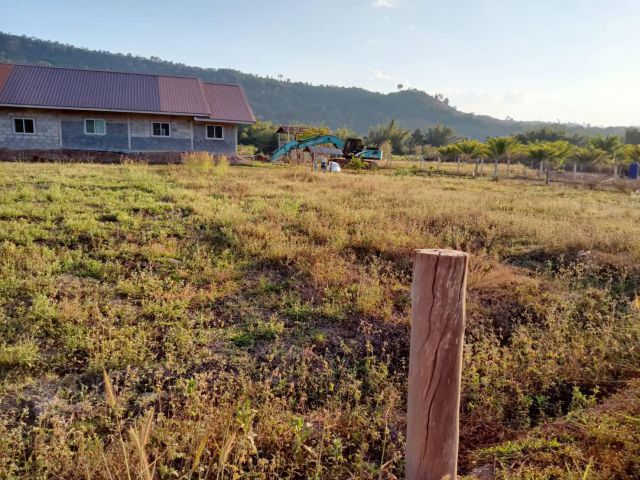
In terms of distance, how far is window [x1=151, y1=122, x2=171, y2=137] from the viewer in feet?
76.4

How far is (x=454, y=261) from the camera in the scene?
6.06 feet

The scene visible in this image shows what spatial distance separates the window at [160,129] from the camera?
76.4ft

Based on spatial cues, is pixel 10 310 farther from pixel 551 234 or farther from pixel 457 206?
pixel 457 206

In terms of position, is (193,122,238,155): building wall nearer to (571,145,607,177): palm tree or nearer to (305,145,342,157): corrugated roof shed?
(305,145,342,157): corrugated roof shed

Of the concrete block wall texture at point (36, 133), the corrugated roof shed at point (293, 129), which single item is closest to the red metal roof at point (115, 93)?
the concrete block wall texture at point (36, 133)

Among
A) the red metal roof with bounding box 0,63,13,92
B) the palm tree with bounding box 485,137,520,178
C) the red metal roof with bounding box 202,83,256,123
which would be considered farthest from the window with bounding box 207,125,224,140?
the palm tree with bounding box 485,137,520,178

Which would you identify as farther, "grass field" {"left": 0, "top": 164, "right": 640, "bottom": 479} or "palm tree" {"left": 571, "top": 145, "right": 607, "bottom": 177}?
"palm tree" {"left": 571, "top": 145, "right": 607, "bottom": 177}

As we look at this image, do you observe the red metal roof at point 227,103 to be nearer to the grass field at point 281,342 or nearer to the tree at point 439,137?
the grass field at point 281,342

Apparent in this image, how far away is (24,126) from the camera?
21.5 m

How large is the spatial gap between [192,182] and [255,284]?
306 inches

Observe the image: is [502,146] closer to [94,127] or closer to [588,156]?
[588,156]

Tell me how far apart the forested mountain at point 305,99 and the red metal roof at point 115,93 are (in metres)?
71.2

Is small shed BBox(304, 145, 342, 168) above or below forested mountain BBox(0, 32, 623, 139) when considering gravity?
below

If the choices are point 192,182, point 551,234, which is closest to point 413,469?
point 551,234
